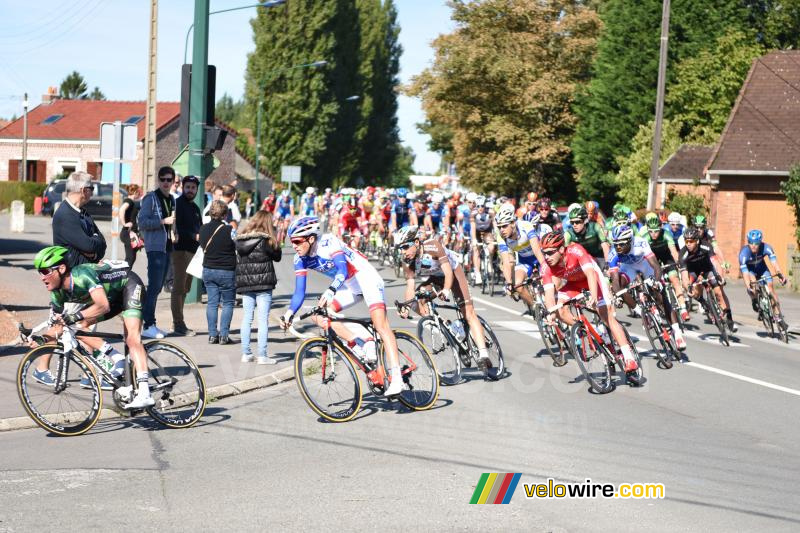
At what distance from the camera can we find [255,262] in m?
12.2

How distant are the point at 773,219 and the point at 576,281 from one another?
23195 millimetres

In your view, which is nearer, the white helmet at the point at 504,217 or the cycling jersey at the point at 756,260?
the white helmet at the point at 504,217

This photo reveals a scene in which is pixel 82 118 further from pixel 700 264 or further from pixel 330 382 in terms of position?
pixel 330 382

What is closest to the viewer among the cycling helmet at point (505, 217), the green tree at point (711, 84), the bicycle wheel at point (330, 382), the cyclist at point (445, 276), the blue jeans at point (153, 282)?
the bicycle wheel at point (330, 382)

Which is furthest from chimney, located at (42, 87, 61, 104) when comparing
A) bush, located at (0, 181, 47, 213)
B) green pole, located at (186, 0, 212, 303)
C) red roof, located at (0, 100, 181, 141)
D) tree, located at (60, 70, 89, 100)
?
green pole, located at (186, 0, 212, 303)

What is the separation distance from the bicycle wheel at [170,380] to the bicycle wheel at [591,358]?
4.01 metres

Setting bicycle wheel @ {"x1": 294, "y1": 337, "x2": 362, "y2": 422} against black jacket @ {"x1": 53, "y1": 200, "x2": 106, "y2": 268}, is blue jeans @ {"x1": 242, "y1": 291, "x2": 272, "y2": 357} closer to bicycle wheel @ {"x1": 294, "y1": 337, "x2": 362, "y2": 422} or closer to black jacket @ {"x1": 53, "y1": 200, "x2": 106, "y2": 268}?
black jacket @ {"x1": 53, "y1": 200, "x2": 106, "y2": 268}

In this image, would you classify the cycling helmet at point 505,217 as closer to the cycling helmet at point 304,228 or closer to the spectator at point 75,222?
the cycling helmet at point 304,228

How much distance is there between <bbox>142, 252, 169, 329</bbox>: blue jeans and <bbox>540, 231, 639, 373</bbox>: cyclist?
5.03 m

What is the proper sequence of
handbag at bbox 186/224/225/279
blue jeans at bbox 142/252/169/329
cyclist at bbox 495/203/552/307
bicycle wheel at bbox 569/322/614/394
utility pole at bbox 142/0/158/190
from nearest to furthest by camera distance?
bicycle wheel at bbox 569/322/614/394 < blue jeans at bbox 142/252/169/329 < handbag at bbox 186/224/225/279 < cyclist at bbox 495/203/552/307 < utility pole at bbox 142/0/158/190

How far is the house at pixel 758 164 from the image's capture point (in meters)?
32.2

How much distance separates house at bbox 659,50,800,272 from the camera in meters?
32.2

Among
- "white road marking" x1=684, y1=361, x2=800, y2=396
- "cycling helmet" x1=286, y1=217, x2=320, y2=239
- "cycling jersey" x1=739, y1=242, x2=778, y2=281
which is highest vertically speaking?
"cycling helmet" x1=286, y1=217, x2=320, y2=239

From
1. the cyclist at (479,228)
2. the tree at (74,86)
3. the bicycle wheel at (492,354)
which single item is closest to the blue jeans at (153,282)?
the bicycle wheel at (492,354)
